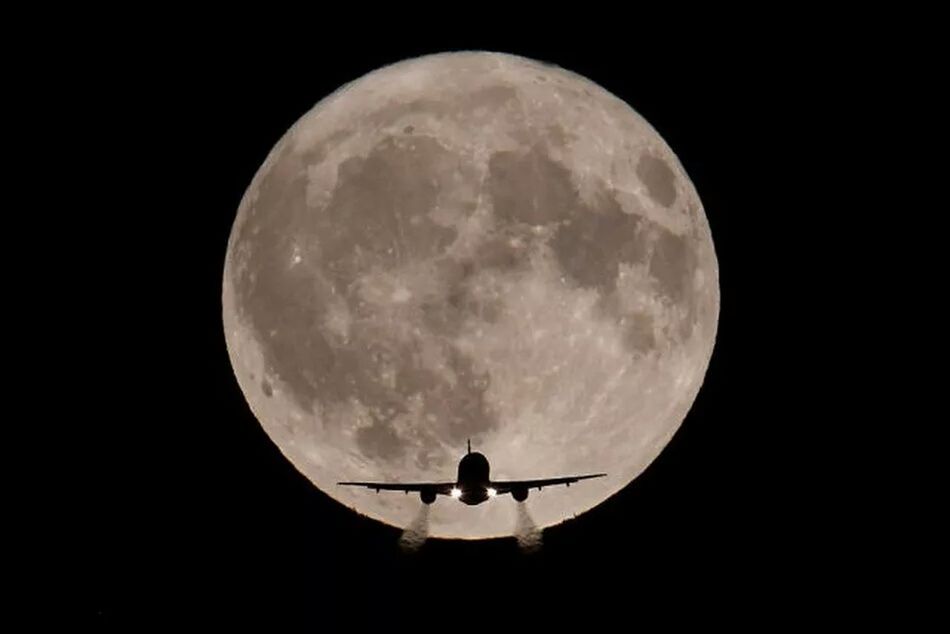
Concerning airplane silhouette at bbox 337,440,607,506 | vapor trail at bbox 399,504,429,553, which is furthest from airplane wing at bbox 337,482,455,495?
vapor trail at bbox 399,504,429,553

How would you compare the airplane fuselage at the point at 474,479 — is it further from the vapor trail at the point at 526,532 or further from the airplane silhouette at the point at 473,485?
the vapor trail at the point at 526,532

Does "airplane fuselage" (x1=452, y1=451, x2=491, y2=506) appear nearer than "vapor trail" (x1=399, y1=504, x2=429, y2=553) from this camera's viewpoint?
Yes

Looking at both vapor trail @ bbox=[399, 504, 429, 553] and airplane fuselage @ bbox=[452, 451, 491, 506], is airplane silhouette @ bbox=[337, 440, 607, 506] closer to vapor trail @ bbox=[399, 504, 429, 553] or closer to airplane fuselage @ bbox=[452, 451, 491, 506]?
airplane fuselage @ bbox=[452, 451, 491, 506]

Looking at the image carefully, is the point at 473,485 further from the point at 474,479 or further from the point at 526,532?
the point at 526,532

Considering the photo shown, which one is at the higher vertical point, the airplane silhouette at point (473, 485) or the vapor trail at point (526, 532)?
the vapor trail at point (526, 532)

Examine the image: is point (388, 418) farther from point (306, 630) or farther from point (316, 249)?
point (306, 630)

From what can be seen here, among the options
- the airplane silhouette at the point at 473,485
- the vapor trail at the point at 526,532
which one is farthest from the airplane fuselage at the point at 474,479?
the vapor trail at the point at 526,532
